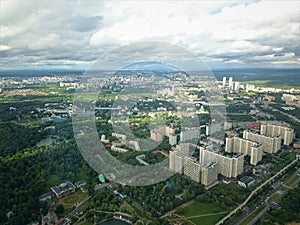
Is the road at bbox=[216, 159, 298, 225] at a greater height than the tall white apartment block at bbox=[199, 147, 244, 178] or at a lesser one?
lesser

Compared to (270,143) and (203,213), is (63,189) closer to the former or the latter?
(203,213)

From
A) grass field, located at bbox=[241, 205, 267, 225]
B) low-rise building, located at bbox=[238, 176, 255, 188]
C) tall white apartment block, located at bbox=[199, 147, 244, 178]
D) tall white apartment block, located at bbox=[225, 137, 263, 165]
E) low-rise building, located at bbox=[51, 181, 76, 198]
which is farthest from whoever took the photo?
tall white apartment block, located at bbox=[225, 137, 263, 165]

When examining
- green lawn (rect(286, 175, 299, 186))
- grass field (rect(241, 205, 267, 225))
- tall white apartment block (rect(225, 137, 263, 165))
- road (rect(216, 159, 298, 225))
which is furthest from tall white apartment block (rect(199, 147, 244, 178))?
grass field (rect(241, 205, 267, 225))

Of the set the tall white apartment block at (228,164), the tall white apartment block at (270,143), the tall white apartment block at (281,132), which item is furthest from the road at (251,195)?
the tall white apartment block at (281,132)

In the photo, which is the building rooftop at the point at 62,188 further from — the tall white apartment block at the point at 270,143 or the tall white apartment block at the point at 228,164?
the tall white apartment block at the point at 270,143

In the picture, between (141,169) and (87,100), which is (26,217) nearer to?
(141,169)

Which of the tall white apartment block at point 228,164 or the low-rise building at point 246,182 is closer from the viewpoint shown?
the low-rise building at point 246,182

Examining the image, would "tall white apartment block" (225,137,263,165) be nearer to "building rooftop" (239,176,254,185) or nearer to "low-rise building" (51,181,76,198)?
"building rooftop" (239,176,254,185)

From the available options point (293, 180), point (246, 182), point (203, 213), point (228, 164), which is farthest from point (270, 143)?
point (203, 213)

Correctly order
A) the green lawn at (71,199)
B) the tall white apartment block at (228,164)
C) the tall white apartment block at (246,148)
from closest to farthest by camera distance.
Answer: the green lawn at (71,199) < the tall white apartment block at (228,164) < the tall white apartment block at (246,148)

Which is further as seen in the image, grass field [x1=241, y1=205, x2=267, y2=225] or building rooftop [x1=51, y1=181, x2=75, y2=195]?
building rooftop [x1=51, y1=181, x2=75, y2=195]
